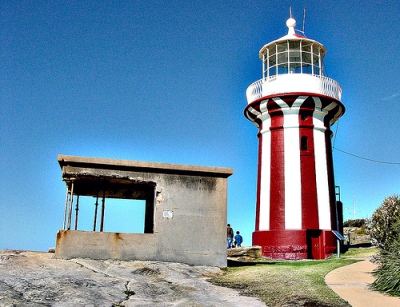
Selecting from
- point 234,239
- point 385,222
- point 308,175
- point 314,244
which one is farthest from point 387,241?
point 234,239

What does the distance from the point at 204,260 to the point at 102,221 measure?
15.9ft

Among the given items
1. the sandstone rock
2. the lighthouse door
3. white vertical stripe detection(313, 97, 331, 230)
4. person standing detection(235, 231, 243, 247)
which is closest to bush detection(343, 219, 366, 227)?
person standing detection(235, 231, 243, 247)

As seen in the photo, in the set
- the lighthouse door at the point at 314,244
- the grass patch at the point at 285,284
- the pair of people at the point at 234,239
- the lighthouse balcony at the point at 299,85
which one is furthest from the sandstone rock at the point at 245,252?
the lighthouse balcony at the point at 299,85

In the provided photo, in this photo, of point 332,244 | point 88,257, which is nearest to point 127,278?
point 88,257

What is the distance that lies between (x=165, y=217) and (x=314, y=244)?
8433 millimetres

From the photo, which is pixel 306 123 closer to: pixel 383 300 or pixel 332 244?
pixel 332 244

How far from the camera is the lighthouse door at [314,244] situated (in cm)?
1908

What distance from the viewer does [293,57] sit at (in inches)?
861

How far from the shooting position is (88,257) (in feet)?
41.9

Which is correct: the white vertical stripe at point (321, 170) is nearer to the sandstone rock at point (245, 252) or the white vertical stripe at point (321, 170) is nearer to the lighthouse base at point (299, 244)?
the lighthouse base at point (299, 244)

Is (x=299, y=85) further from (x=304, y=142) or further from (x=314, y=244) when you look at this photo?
(x=314, y=244)

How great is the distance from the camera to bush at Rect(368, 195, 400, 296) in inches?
362

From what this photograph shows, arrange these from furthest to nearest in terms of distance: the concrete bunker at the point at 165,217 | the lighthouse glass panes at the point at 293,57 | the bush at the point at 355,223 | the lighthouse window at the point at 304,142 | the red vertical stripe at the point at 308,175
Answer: the bush at the point at 355,223 < the lighthouse glass panes at the point at 293,57 < the lighthouse window at the point at 304,142 < the red vertical stripe at the point at 308,175 < the concrete bunker at the point at 165,217

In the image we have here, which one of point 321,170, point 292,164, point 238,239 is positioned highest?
point 292,164
